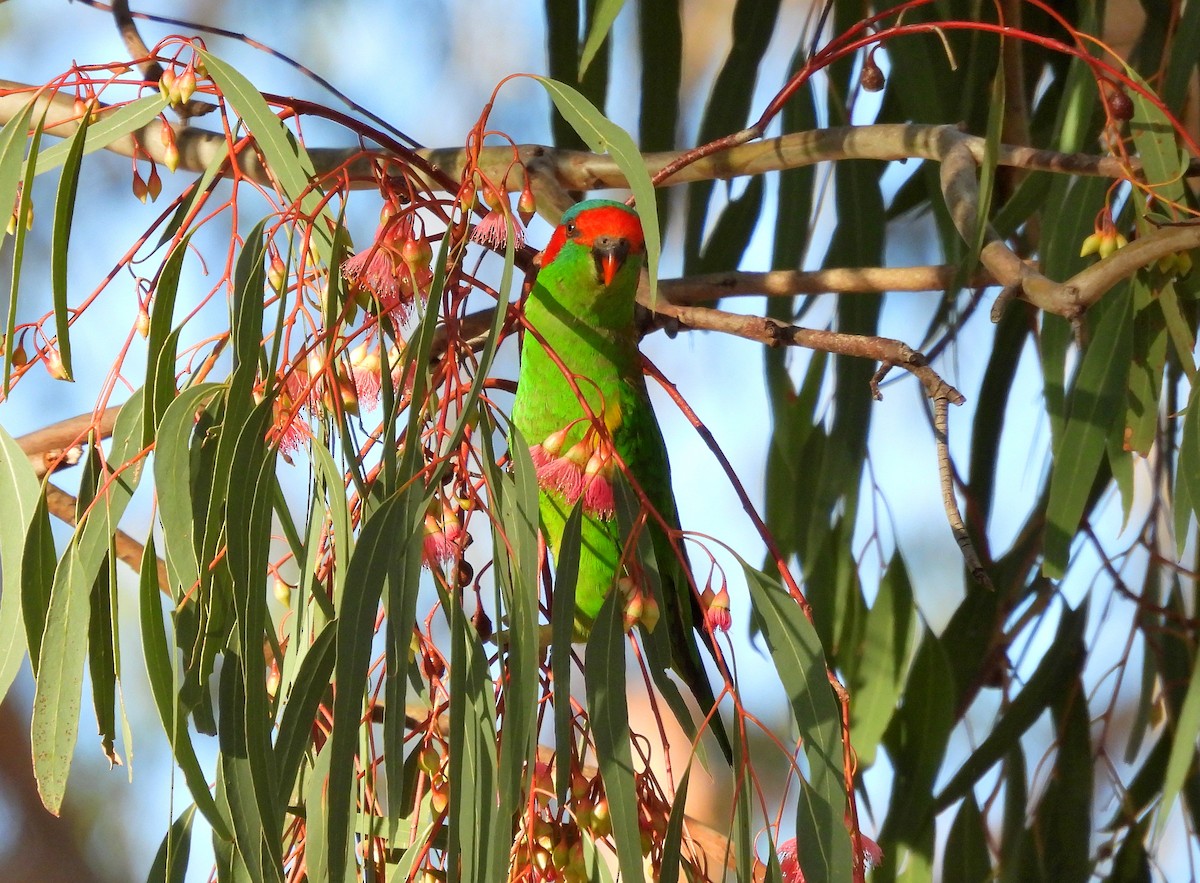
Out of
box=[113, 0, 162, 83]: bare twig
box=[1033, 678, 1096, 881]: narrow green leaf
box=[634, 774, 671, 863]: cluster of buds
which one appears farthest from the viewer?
box=[1033, 678, 1096, 881]: narrow green leaf

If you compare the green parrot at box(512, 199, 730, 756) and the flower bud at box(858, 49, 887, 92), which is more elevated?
the flower bud at box(858, 49, 887, 92)

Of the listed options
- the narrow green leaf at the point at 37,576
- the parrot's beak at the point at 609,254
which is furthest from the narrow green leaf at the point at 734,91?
the narrow green leaf at the point at 37,576

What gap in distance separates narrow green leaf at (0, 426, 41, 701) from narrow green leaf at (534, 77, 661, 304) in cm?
48

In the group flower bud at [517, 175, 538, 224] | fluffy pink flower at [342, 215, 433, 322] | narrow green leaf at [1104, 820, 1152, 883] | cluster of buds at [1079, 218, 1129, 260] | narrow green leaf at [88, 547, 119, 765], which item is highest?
cluster of buds at [1079, 218, 1129, 260]

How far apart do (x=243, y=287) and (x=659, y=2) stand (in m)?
1.00

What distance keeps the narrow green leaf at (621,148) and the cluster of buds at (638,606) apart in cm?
23

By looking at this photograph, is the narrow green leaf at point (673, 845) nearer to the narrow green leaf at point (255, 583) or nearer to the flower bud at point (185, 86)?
the narrow green leaf at point (255, 583)

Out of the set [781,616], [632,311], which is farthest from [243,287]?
[632,311]

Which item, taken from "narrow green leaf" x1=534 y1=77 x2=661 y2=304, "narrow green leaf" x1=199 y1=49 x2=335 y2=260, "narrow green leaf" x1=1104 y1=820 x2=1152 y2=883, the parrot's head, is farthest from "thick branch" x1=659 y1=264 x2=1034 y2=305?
"narrow green leaf" x1=1104 y1=820 x2=1152 y2=883

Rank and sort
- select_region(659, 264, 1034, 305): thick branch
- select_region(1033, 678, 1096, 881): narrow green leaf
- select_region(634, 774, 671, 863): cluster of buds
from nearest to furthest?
select_region(634, 774, 671, 863): cluster of buds
select_region(659, 264, 1034, 305): thick branch
select_region(1033, 678, 1096, 881): narrow green leaf

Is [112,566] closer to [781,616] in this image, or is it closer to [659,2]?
[781,616]

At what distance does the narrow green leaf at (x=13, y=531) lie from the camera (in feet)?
2.93

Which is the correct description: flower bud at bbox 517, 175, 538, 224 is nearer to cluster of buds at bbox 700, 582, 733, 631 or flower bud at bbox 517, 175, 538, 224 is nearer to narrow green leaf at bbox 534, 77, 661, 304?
narrow green leaf at bbox 534, 77, 661, 304

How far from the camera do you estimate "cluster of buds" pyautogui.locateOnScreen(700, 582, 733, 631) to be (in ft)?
2.93
